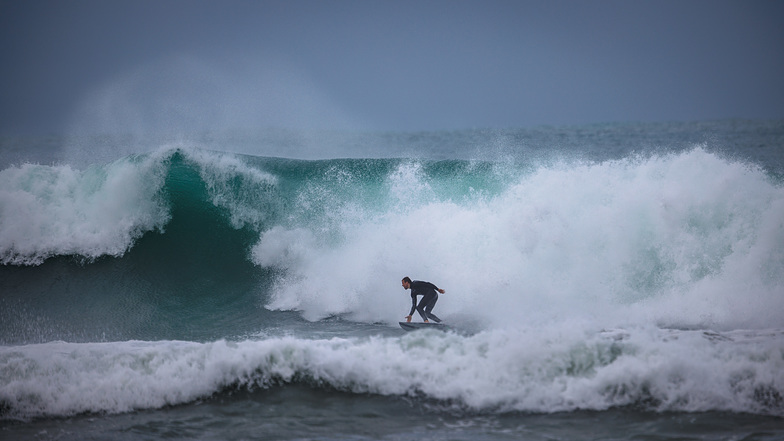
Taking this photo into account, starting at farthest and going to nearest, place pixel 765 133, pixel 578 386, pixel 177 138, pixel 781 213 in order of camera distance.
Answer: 1. pixel 765 133
2. pixel 177 138
3. pixel 781 213
4. pixel 578 386

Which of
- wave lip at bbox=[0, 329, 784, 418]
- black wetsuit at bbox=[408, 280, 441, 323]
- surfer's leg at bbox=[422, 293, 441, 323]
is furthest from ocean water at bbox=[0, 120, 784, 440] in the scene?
black wetsuit at bbox=[408, 280, 441, 323]

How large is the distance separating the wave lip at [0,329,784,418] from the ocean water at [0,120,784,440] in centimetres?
2

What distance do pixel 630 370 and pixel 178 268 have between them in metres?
9.04

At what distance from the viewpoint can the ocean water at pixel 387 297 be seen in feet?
20.7

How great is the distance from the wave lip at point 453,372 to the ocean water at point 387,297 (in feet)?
0.08

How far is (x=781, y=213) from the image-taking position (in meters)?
10.2

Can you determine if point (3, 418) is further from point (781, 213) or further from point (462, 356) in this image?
point (781, 213)

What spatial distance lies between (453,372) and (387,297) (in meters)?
4.17

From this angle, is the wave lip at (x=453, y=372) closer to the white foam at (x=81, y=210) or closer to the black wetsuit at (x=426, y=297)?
the black wetsuit at (x=426, y=297)

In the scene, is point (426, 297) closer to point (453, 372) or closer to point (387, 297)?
point (387, 297)

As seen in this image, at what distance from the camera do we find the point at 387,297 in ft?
35.7

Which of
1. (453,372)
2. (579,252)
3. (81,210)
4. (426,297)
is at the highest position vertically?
(81,210)

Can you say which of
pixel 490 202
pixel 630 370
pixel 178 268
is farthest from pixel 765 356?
pixel 178 268

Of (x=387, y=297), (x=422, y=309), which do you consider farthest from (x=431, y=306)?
(x=387, y=297)
